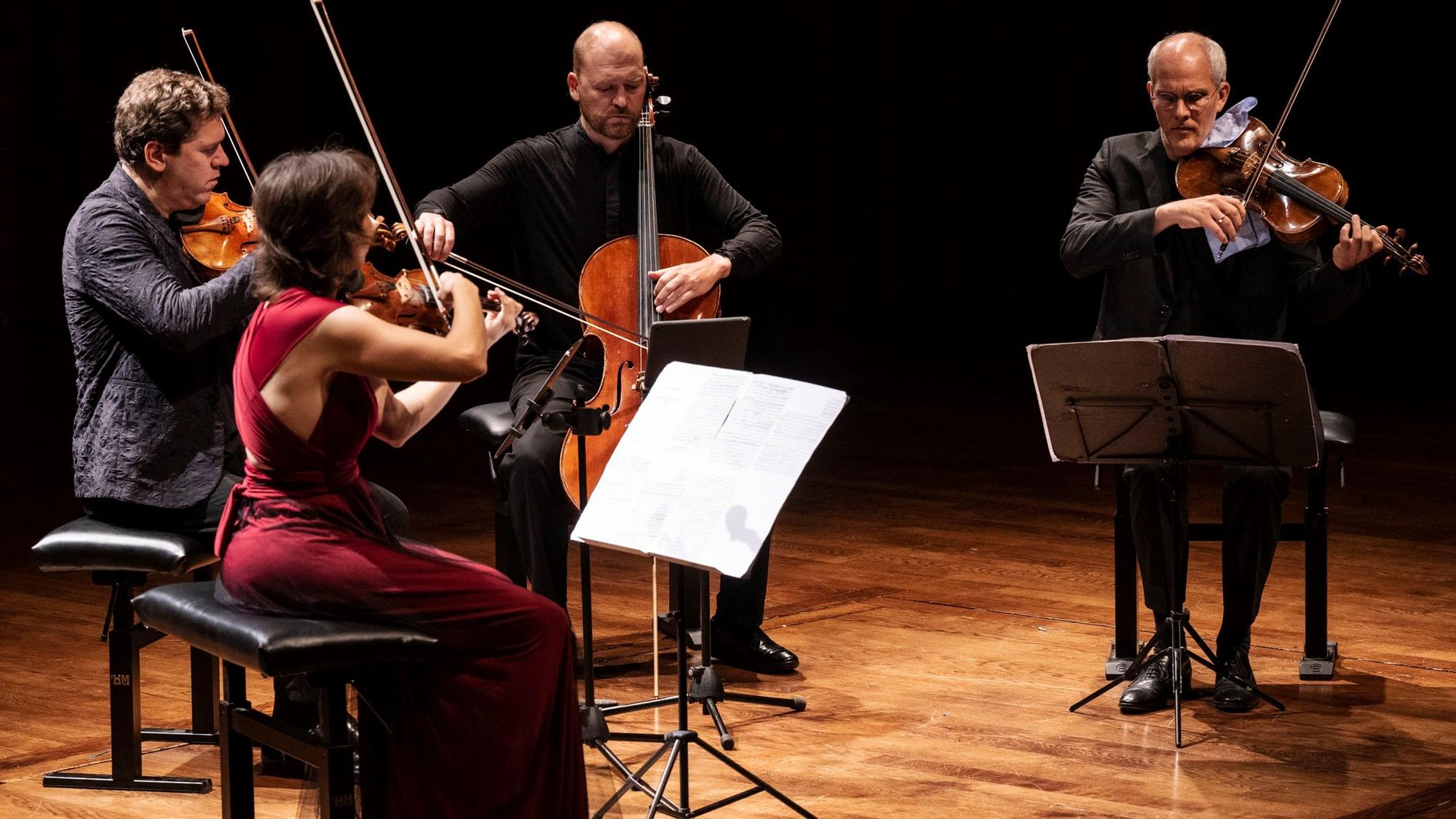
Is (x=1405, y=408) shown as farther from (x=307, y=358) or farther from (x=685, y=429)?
(x=307, y=358)

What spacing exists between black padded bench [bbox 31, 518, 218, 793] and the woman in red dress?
0.57 meters

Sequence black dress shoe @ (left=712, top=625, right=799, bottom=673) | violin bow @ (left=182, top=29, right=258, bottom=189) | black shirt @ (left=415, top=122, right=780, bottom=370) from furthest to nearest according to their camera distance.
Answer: black shirt @ (left=415, top=122, right=780, bottom=370) < black dress shoe @ (left=712, top=625, right=799, bottom=673) < violin bow @ (left=182, top=29, right=258, bottom=189)

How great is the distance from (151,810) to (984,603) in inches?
87.6

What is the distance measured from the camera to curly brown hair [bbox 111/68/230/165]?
302 cm

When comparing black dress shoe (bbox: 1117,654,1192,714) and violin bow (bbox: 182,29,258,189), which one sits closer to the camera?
violin bow (bbox: 182,29,258,189)

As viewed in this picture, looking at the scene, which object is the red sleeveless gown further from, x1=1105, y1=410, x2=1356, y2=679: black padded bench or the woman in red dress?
x1=1105, y1=410, x2=1356, y2=679: black padded bench

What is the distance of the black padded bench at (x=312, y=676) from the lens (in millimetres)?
2277

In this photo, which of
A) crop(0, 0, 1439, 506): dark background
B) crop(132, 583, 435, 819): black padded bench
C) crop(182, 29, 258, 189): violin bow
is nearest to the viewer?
crop(132, 583, 435, 819): black padded bench

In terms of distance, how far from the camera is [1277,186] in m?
3.47

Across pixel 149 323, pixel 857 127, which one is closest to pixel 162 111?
pixel 149 323

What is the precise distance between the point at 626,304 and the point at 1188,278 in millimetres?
1282

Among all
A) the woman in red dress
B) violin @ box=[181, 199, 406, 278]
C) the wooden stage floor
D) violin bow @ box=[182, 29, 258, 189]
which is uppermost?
violin bow @ box=[182, 29, 258, 189]

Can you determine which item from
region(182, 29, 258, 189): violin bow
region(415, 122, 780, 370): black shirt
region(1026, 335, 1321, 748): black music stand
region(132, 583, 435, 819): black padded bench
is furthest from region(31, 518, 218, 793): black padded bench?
region(1026, 335, 1321, 748): black music stand

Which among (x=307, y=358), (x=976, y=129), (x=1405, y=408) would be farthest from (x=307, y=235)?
(x=976, y=129)
